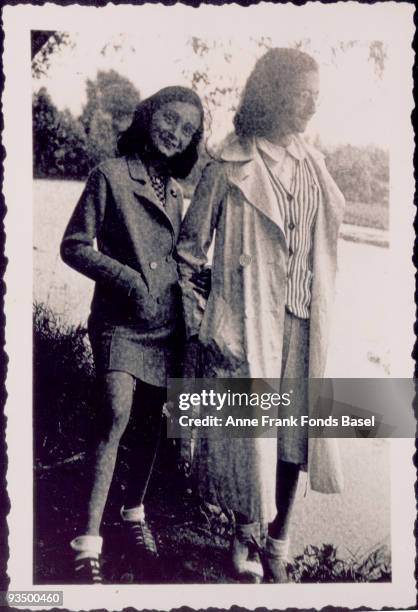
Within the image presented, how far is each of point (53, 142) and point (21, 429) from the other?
1.59 feet

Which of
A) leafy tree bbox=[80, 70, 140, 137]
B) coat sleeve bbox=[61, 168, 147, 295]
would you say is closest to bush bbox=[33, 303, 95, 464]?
coat sleeve bbox=[61, 168, 147, 295]

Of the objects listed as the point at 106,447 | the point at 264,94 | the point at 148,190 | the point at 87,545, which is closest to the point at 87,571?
the point at 87,545

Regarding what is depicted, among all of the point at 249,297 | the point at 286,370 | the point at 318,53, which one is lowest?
the point at 286,370

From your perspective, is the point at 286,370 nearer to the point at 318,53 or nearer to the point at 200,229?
the point at 200,229

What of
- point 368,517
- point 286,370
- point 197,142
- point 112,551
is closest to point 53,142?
point 197,142

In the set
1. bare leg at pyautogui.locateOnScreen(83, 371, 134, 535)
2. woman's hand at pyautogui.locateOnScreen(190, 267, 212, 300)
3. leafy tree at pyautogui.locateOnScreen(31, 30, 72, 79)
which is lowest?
bare leg at pyautogui.locateOnScreen(83, 371, 134, 535)

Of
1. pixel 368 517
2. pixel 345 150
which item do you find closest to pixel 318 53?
pixel 345 150

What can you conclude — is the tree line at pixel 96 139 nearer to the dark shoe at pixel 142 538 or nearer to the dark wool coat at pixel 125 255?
the dark wool coat at pixel 125 255

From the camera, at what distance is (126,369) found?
4.20 ft

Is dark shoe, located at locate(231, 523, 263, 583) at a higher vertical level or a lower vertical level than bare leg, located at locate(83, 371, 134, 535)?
lower

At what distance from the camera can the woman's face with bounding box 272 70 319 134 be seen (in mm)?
1308

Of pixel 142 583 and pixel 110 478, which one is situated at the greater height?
pixel 110 478

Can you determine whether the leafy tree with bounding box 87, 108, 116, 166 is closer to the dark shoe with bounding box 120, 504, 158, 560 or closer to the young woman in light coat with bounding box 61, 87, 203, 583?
the young woman in light coat with bounding box 61, 87, 203, 583

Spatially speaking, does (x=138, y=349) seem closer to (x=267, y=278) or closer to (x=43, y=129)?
(x=267, y=278)
